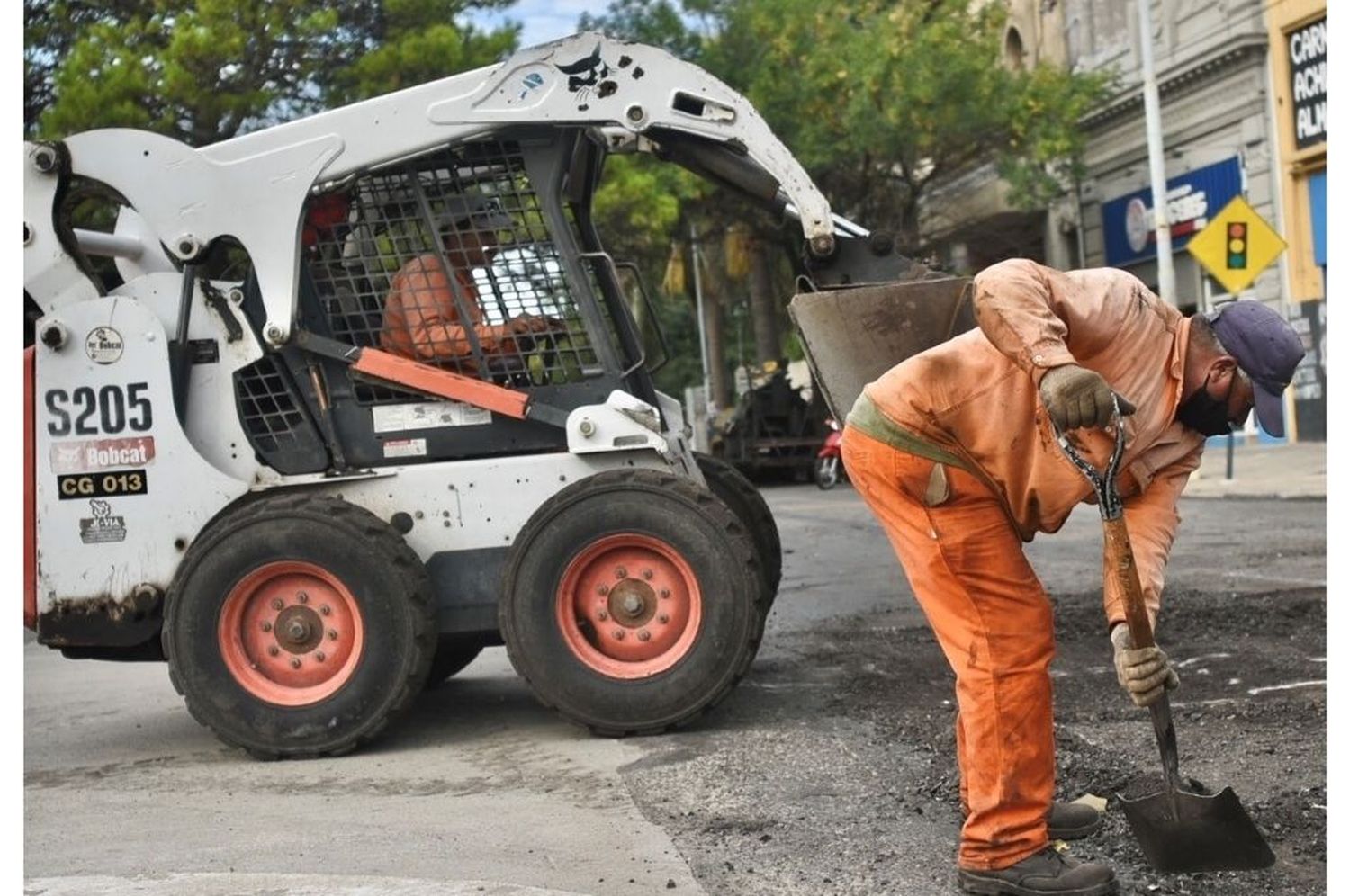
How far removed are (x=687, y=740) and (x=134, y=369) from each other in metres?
2.46

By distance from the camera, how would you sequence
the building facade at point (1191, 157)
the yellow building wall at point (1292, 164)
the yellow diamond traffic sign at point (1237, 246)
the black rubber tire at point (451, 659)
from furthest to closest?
the building facade at point (1191, 157)
the yellow building wall at point (1292, 164)
the yellow diamond traffic sign at point (1237, 246)
the black rubber tire at point (451, 659)

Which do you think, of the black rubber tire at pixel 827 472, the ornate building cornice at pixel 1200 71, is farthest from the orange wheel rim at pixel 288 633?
the ornate building cornice at pixel 1200 71

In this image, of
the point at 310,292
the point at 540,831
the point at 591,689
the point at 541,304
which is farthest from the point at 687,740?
the point at 310,292

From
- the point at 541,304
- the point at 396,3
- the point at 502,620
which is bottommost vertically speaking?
the point at 502,620

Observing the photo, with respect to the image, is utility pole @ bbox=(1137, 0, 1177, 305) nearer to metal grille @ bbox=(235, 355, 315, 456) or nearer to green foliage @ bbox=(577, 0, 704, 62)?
green foliage @ bbox=(577, 0, 704, 62)

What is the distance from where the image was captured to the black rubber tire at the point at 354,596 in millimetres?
6211

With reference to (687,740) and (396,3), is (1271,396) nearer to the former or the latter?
(687,740)

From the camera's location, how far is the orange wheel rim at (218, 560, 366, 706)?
6.32m

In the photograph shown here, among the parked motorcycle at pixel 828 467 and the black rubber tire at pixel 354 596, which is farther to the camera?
the parked motorcycle at pixel 828 467

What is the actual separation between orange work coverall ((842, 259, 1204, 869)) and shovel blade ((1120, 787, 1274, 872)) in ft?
0.96

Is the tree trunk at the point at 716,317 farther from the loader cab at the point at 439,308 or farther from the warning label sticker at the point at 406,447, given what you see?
Result: the warning label sticker at the point at 406,447

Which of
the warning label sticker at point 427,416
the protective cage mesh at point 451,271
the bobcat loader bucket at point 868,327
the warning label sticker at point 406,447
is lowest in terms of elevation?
the warning label sticker at point 406,447

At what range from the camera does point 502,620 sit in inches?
247

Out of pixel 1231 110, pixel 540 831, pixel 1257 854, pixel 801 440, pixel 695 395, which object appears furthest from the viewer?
pixel 695 395
